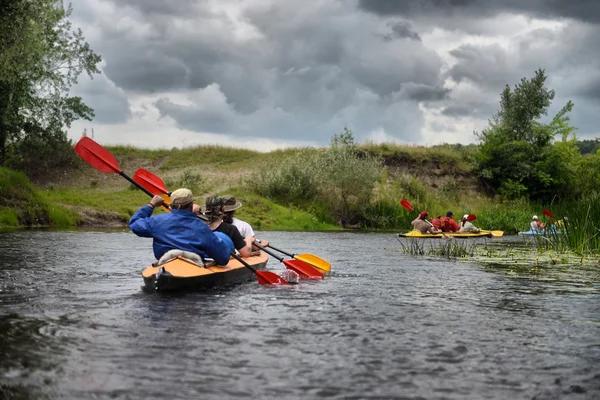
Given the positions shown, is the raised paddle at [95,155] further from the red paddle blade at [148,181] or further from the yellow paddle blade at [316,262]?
the yellow paddle blade at [316,262]

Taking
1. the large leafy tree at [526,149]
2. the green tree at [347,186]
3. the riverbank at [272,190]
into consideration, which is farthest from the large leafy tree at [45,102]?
the large leafy tree at [526,149]

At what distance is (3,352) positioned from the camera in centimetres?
551

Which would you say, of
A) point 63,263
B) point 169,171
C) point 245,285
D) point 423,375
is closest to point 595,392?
point 423,375

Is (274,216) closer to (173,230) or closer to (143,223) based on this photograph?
(173,230)

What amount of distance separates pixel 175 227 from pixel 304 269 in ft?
9.92

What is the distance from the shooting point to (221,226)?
35.5ft

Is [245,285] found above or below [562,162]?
below

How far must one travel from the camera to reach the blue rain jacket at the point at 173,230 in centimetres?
906

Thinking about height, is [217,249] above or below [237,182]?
below

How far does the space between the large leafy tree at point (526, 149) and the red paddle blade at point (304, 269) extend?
35.2 meters

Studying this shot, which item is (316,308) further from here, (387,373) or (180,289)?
(387,373)

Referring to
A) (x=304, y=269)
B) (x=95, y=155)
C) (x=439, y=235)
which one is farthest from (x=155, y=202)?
(x=439, y=235)

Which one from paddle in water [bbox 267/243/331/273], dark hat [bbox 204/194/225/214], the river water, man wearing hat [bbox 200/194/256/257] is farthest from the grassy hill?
the river water

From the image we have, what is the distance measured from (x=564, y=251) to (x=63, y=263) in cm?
1044
